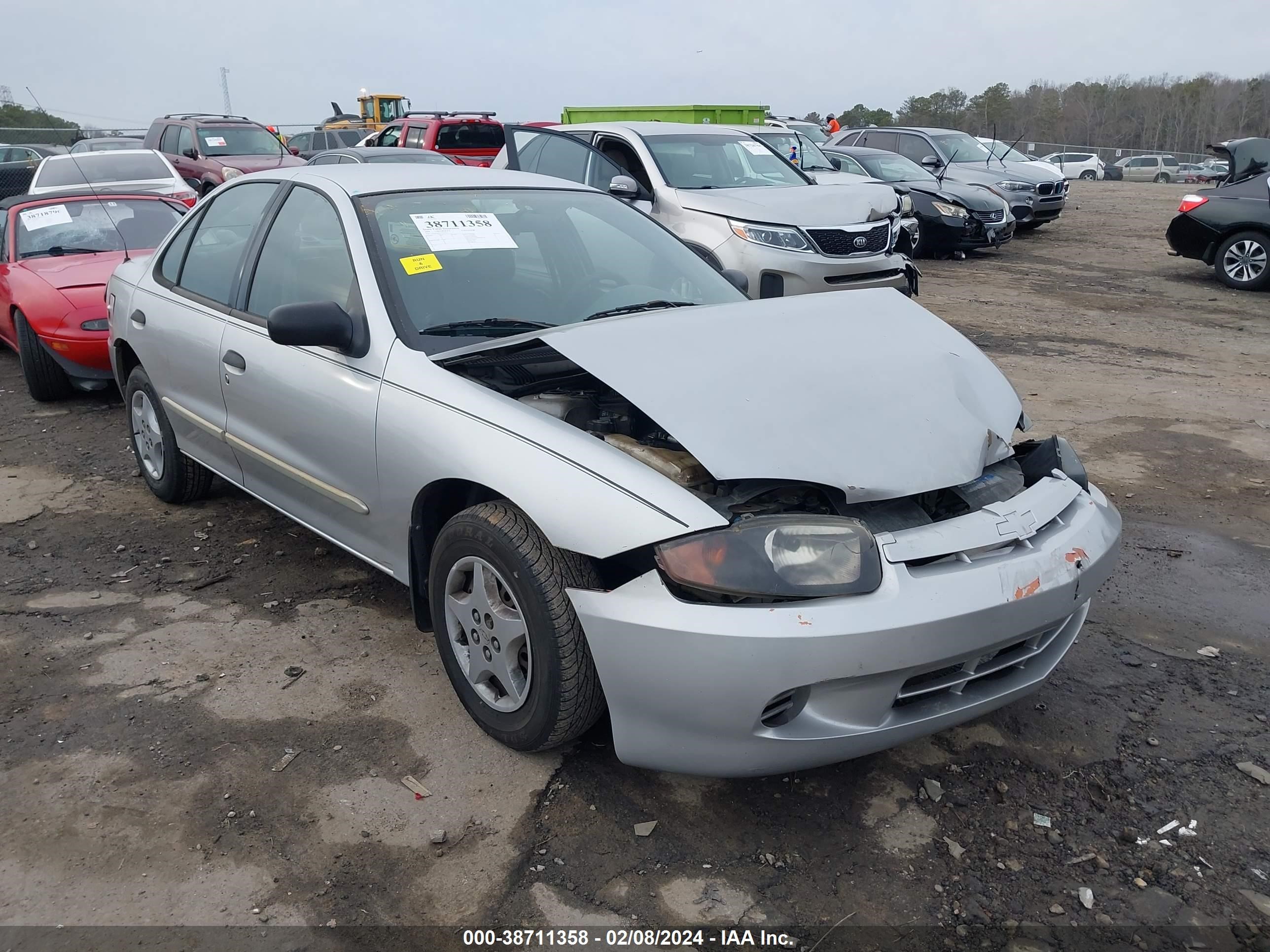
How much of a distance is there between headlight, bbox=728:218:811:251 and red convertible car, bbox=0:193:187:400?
4293 mm

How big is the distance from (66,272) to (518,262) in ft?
15.7

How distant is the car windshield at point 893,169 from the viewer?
1378 centimetres

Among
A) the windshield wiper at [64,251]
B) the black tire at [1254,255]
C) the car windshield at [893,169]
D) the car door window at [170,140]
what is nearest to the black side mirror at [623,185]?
the windshield wiper at [64,251]

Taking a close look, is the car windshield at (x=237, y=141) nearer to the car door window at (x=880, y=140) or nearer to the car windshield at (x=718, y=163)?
the car windshield at (x=718, y=163)

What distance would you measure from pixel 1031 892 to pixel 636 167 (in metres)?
7.40

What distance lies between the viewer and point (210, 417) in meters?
4.03

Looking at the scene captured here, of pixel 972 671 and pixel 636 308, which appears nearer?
pixel 972 671

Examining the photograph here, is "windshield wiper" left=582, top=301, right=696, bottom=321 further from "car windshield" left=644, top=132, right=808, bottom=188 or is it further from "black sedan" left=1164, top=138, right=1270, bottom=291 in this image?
"black sedan" left=1164, top=138, right=1270, bottom=291

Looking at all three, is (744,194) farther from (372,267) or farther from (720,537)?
(720,537)

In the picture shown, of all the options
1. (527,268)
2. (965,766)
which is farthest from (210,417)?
(965,766)

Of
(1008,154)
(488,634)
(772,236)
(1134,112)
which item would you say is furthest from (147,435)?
(1134,112)

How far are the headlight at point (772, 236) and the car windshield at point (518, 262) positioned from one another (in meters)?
3.88

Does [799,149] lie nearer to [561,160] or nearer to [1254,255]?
[1254,255]

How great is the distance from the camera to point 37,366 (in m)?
6.68
